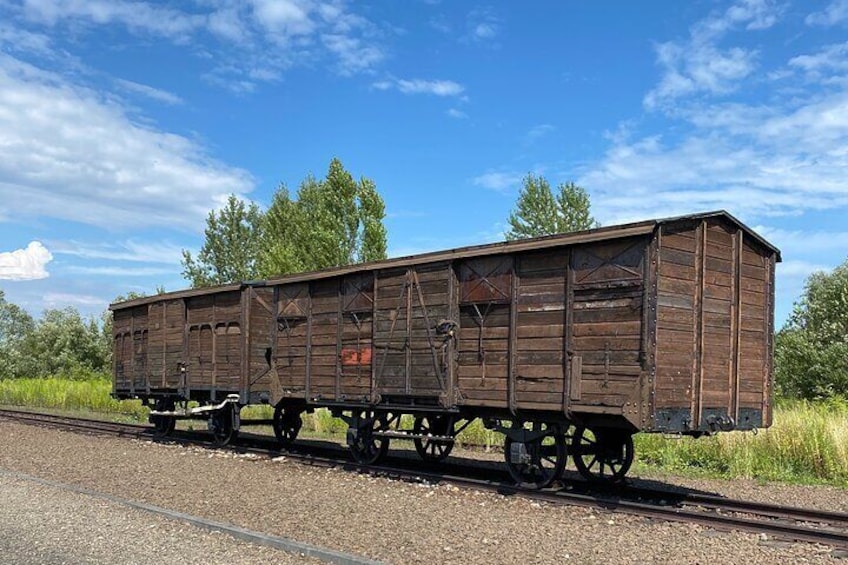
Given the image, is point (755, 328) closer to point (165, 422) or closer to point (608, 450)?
point (608, 450)

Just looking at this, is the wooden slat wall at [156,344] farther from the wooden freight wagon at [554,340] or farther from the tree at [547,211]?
the tree at [547,211]

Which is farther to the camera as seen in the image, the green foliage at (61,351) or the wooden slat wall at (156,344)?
the green foliage at (61,351)

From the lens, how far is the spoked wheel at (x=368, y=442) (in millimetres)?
13406

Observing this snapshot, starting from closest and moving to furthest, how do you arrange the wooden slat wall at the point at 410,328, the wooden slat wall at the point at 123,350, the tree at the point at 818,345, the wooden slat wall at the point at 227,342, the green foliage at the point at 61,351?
the wooden slat wall at the point at 410,328 < the wooden slat wall at the point at 227,342 < the wooden slat wall at the point at 123,350 < the tree at the point at 818,345 < the green foliage at the point at 61,351

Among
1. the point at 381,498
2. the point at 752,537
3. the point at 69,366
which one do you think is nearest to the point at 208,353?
the point at 381,498

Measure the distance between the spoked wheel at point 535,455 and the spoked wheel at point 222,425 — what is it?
7.94 metres

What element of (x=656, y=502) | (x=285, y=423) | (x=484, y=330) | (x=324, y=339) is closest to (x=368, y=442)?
(x=324, y=339)

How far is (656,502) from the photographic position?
33.2 ft

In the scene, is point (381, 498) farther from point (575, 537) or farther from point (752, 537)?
point (752, 537)

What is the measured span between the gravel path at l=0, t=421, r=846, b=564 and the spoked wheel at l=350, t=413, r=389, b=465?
0.99 m

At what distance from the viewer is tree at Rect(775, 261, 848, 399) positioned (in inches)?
947

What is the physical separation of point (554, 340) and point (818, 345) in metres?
18.8

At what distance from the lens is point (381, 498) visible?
10172 mm

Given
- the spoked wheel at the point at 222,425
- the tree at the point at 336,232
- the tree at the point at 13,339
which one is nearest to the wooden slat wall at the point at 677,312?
the spoked wheel at the point at 222,425
